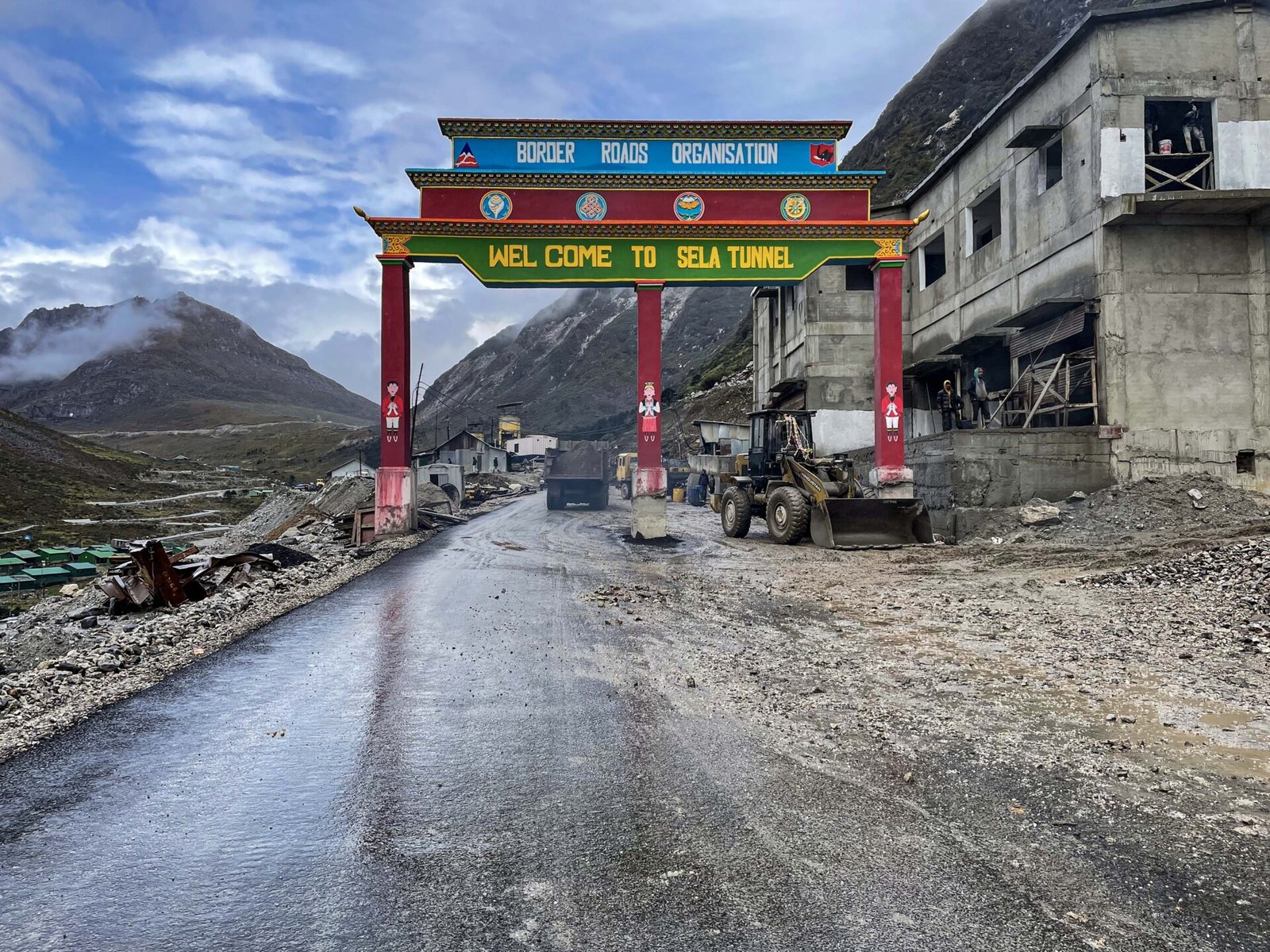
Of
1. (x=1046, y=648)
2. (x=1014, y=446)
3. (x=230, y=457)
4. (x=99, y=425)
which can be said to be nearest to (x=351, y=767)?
(x=1046, y=648)

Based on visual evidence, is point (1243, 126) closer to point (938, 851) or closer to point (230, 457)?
point (938, 851)

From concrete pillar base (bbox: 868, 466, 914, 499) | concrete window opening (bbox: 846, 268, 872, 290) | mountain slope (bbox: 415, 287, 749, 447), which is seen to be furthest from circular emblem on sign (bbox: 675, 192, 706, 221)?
mountain slope (bbox: 415, 287, 749, 447)

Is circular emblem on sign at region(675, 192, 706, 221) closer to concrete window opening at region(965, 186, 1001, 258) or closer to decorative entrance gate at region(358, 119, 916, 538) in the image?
decorative entrance gate at region(358, 119, 916, 538)

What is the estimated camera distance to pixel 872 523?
49.0ft

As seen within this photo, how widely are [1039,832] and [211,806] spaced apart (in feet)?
12.4

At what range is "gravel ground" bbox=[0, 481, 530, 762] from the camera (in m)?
5.30

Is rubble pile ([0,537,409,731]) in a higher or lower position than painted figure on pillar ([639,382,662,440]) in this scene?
lower

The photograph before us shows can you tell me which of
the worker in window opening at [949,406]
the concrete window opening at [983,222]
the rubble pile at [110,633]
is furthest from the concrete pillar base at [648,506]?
the concrete window opening at [983,222]

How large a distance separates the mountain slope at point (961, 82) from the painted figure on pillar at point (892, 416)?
60413 mm

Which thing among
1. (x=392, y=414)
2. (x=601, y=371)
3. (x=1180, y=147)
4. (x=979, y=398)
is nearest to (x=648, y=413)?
(x=392, y=414)

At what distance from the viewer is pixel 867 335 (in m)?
27.5

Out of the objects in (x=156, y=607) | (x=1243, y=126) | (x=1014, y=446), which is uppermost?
(x=1243, y=126)

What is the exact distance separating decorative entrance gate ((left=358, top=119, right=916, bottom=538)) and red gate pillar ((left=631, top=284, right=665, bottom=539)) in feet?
0.19

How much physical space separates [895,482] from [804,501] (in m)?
2.88
